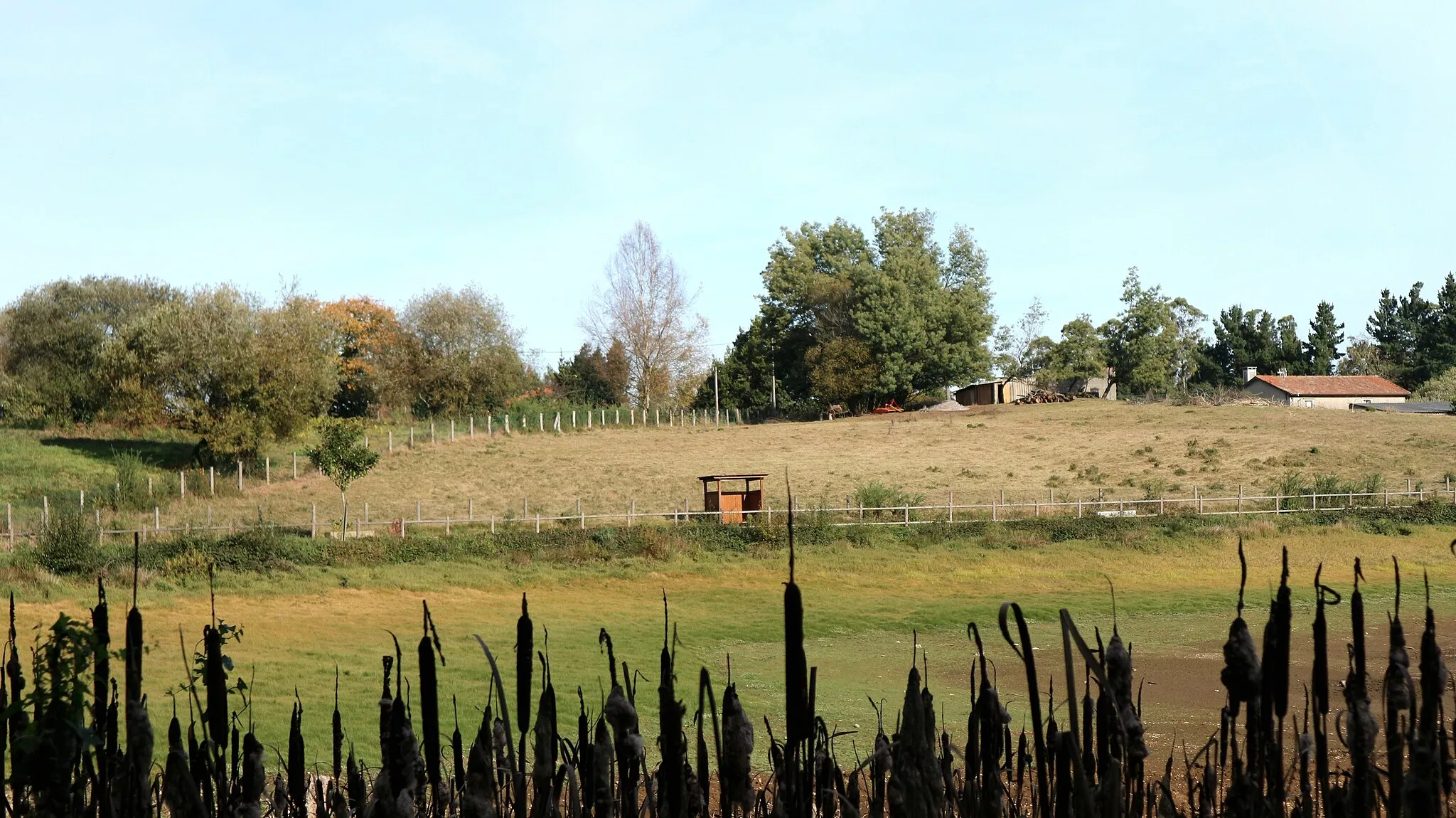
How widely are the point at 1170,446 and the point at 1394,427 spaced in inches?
502

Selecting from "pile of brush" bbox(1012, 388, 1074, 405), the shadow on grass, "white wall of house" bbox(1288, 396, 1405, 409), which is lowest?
the shadow on grass

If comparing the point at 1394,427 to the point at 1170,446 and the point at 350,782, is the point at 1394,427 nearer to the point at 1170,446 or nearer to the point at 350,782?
the point at 1170,446

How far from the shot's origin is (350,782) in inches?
84.5

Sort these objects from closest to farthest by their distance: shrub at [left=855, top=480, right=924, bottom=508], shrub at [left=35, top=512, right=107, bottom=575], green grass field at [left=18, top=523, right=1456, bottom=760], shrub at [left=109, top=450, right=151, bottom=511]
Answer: green grass field at [left=18, top=523, right=1456, bottom=760], shrub at [left=35, top=512, right=107, bottom=575], shrub at [left=855, top=480, right=924, bottom=508], shrub at [left=109, top=450, right=151, bottom=511]

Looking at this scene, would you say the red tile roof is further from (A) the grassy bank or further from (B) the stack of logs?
(A) the grassy bank

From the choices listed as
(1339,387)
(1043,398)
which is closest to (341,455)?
(1043,398)

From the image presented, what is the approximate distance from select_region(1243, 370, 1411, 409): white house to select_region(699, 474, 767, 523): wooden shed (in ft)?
172

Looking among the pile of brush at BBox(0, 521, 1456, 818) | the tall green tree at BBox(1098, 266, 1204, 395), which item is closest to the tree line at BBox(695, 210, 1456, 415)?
the tall green tree at BBox(1098, 266, 1204, 395)

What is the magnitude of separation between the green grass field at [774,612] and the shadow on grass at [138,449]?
24.3 m

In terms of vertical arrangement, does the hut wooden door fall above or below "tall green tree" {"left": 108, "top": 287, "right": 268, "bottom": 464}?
A: below

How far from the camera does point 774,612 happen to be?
25750mm

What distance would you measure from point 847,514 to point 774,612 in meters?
11.8

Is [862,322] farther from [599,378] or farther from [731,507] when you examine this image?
[731,507]

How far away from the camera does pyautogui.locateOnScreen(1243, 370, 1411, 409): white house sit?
263 feet
